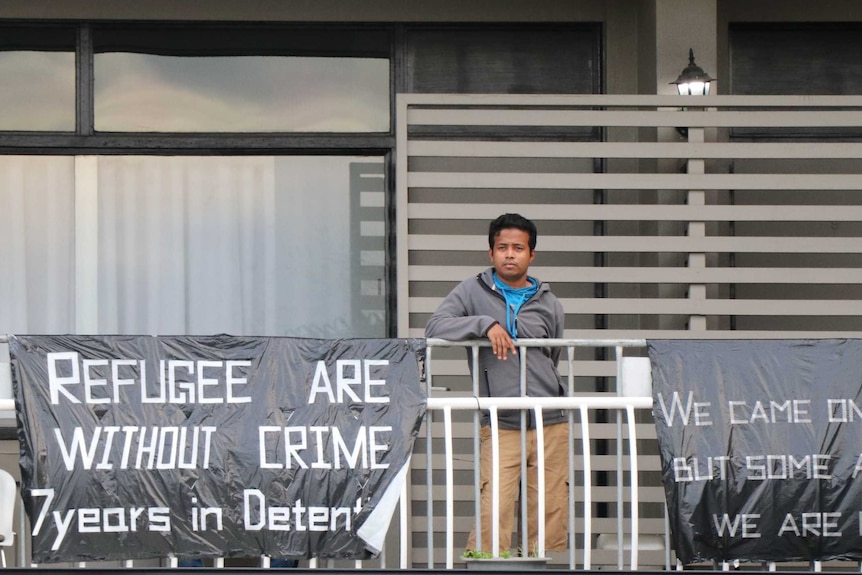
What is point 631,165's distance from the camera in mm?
9852

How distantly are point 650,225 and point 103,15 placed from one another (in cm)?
405

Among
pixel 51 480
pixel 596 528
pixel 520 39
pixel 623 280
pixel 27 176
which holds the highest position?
pixel 520 39

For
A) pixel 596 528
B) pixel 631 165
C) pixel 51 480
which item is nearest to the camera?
pixel 51 480

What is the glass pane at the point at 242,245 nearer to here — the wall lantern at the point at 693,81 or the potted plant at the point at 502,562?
the wall lantern at the point at 693,81

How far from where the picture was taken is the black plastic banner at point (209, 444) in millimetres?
6586

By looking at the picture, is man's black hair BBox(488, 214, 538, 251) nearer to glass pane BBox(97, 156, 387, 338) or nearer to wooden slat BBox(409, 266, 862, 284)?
wooden slat BBox(409, 266, 862, 284)

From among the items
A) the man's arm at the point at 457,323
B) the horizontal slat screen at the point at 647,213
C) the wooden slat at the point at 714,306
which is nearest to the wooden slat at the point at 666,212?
the horizontal slat screen at the point at 647,213

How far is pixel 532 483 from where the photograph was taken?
7.08 meters

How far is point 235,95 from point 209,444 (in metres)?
3.97

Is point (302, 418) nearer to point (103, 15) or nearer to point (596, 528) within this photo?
point (596, 528)

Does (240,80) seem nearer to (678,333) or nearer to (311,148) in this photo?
(311,148)

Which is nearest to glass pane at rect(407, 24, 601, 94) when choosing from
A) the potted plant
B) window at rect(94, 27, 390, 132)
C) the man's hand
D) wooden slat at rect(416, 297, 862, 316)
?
window at rect(94, 27, 390, 132)

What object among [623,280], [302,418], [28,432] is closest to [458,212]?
[623,280]

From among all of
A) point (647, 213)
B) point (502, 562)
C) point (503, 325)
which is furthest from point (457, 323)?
point (647, 213)
